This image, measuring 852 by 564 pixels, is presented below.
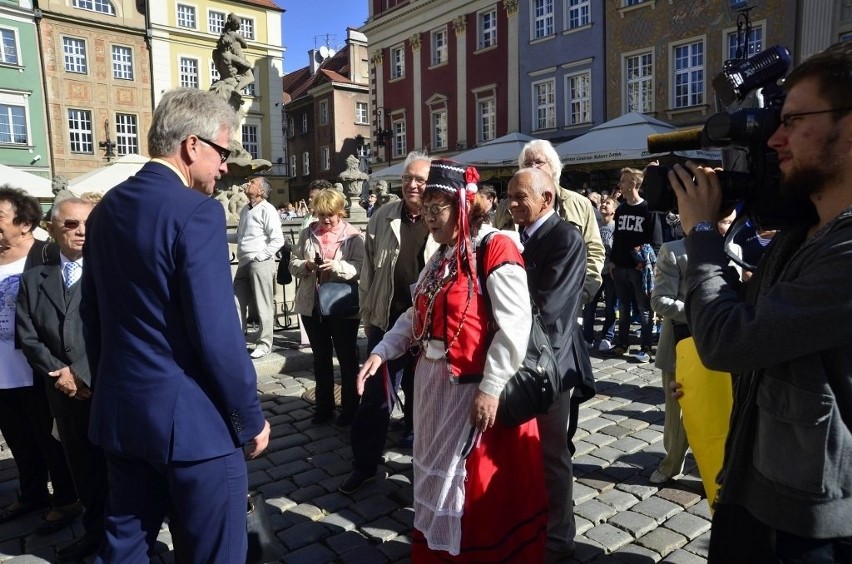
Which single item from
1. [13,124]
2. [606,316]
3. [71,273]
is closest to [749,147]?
[71,273]

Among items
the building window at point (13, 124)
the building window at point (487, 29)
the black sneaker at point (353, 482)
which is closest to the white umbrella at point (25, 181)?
the black sneaker at point (353, 482)

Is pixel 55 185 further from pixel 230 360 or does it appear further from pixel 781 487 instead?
pixel 781 487

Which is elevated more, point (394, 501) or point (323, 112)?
point (323, 112)

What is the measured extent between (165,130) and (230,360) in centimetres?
84

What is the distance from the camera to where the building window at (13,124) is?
28.9m

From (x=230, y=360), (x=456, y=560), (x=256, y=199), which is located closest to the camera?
(x=230, y=360)

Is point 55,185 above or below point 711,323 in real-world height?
above

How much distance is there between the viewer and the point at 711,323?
4.84 ft

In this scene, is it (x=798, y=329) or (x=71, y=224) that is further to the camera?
(x=71, y=224)

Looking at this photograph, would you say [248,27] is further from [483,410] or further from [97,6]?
[483,410]

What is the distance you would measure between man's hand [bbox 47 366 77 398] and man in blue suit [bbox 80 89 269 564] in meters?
1.04

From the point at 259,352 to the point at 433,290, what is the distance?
14.5ft

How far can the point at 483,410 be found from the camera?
2426 millimetres

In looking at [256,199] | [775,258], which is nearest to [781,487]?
[775,258]
